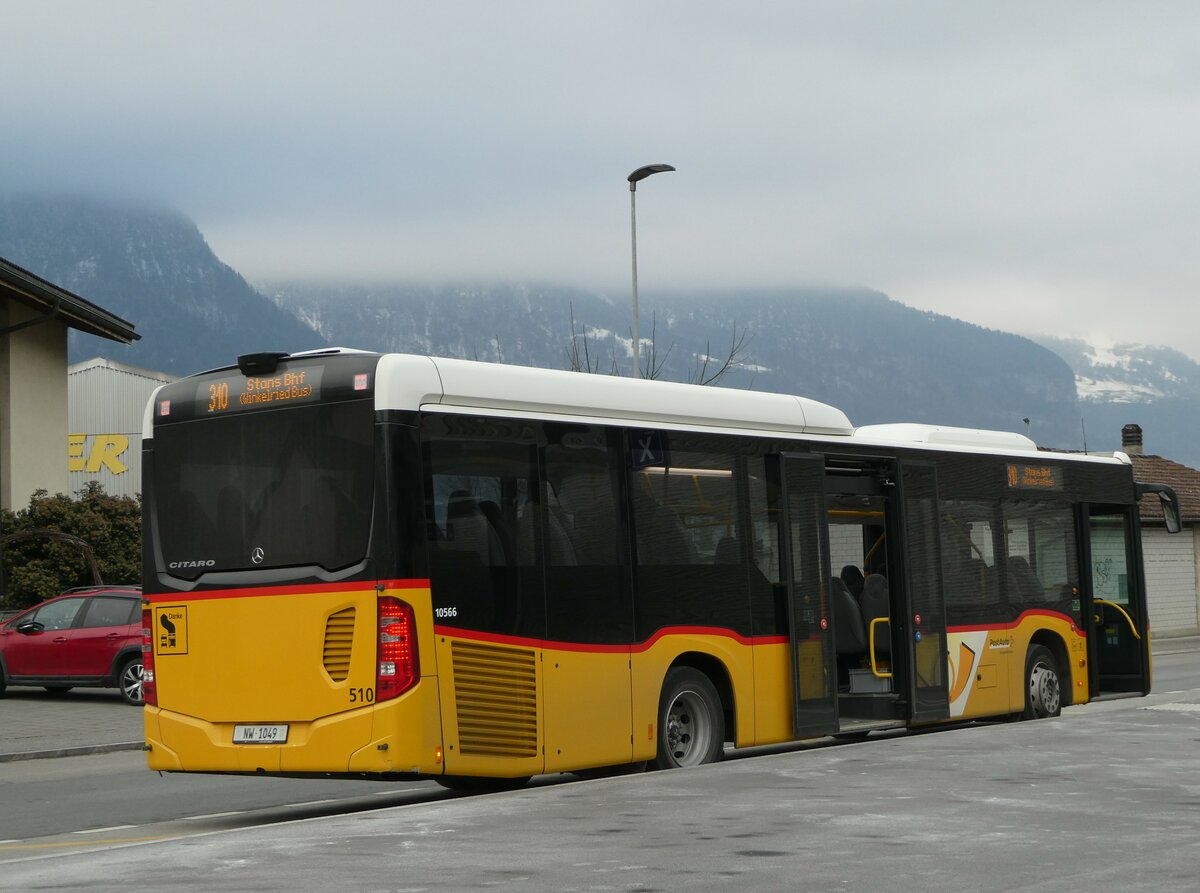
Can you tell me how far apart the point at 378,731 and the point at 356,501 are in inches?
58.2

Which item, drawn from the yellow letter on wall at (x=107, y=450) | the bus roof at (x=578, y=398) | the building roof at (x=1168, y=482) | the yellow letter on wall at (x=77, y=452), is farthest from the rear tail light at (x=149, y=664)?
the yellow letter on wall at (x=77, y=452)

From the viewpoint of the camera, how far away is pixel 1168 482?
186 feet

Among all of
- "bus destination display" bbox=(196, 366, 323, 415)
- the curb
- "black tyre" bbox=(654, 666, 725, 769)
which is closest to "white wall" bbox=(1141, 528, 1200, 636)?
the curb

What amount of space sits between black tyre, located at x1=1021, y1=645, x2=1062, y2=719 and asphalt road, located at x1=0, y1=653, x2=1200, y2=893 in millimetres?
4513

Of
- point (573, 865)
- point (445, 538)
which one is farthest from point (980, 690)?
point (573, 865)

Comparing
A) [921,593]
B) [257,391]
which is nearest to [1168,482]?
[921,593]

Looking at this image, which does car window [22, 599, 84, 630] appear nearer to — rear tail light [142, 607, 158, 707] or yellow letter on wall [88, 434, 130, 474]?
rear tail light [142, 607, 158, 707]

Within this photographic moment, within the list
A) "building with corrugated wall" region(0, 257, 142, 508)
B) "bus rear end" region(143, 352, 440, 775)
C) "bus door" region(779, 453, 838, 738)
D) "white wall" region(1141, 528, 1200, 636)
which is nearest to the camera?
"bus rear end" region(143, 352, 440, 775)

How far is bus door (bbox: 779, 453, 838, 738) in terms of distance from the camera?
14.1 metres

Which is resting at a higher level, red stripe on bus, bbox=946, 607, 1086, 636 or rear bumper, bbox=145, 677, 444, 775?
red stripe on bus, bbox=946, 607, 1086, 636

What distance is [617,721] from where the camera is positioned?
40.3ft

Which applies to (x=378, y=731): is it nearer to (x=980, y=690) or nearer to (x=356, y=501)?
(x=356, y=501)

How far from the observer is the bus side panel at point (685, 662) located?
12523 millimetres

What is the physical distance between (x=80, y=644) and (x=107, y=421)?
4917cm
